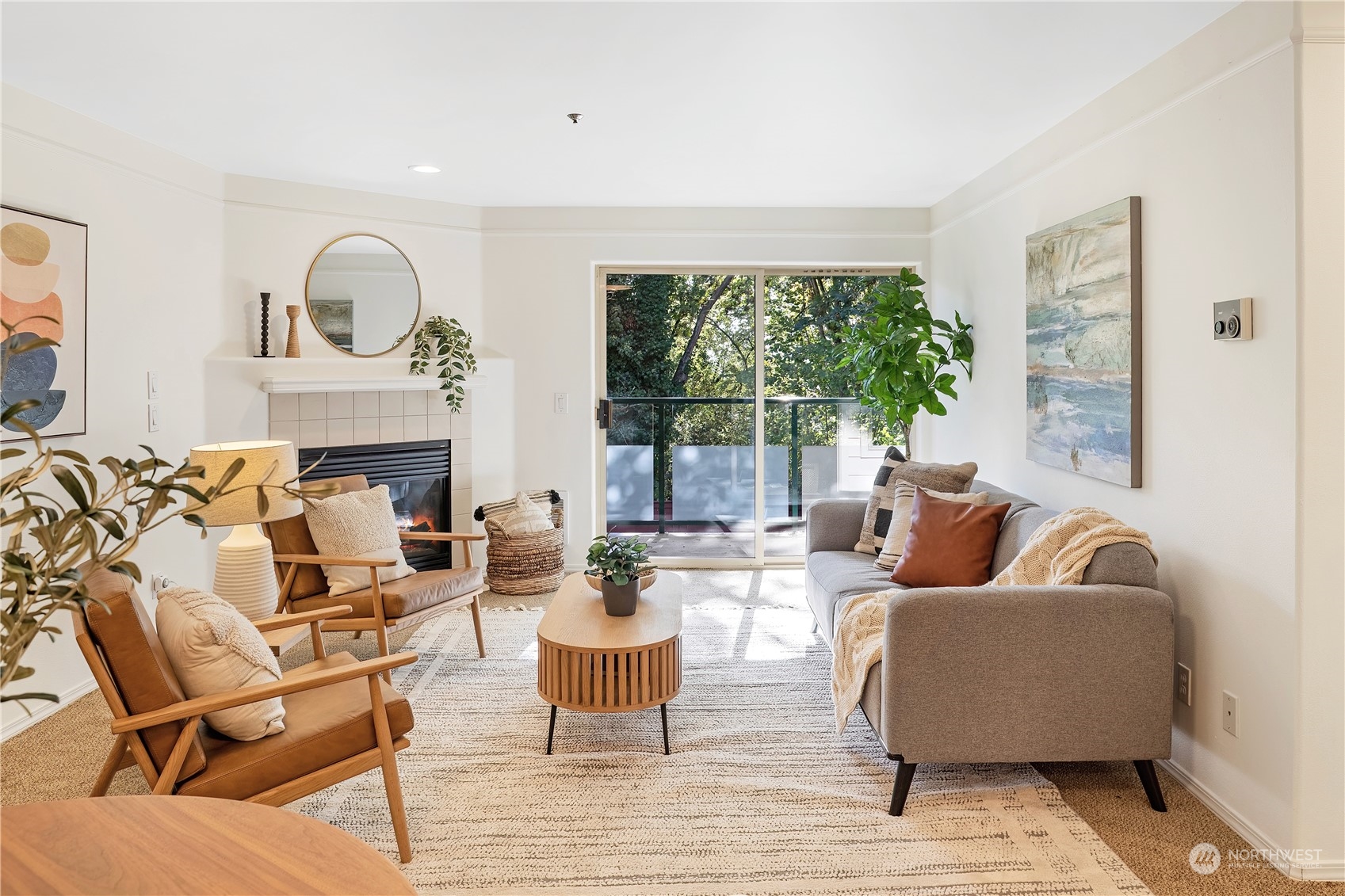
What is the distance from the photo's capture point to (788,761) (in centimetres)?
272

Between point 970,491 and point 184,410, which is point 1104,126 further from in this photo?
point 184,410

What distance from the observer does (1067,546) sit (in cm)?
257

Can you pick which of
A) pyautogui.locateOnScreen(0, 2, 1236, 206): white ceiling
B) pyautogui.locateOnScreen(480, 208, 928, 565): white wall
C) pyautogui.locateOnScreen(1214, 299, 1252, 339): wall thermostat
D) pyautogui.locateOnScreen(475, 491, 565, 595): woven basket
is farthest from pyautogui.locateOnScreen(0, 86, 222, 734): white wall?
pyautogui.locateOnScreen(1214, 299, 1252, 339): wall thermostat

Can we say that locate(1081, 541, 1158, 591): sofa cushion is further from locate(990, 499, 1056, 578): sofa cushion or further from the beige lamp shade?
the beige lamp shade

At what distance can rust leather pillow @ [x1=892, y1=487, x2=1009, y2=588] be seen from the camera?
3.18 m

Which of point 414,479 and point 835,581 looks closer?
point 835,581

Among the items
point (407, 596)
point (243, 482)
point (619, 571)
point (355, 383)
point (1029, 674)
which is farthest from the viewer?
point (355, 383)

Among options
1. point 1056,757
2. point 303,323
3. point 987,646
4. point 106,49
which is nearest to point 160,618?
point 106,49

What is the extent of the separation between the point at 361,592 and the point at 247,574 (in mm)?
471

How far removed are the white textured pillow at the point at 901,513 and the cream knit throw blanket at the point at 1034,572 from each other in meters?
0.63

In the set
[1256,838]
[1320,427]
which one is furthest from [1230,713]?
[1320,427]

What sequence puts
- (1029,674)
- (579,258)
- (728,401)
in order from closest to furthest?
(1029,674) → (579,258) → (728,401)

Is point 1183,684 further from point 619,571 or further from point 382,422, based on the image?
point 382,422

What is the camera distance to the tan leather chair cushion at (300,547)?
3.40m
